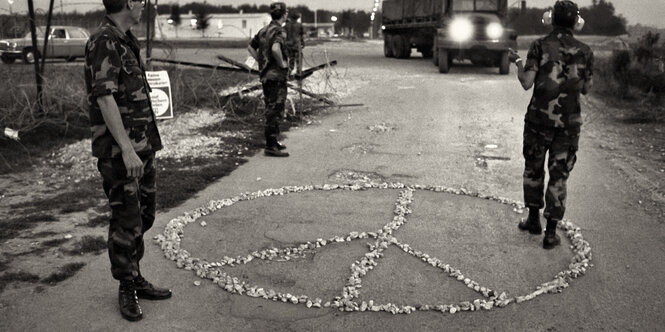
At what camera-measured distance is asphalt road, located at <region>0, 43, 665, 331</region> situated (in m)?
3.59

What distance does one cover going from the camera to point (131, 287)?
3.59 meters

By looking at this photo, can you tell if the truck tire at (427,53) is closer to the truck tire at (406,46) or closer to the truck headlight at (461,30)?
the truck tire at (406,46)

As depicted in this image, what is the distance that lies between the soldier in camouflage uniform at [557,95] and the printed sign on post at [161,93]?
5091mm

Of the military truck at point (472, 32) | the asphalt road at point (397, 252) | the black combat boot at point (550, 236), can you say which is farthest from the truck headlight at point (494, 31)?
the black combat boot at point (550, 236)

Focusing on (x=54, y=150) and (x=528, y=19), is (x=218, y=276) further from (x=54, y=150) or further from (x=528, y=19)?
(x=528, y=19)

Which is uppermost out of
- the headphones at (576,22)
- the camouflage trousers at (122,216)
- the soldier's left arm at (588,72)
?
the headphones at (576,22)

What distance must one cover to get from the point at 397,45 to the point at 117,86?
26452mm

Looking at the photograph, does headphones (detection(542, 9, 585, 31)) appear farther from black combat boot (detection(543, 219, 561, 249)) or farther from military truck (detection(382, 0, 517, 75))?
military truck (detection(382, 0, 517, 75))

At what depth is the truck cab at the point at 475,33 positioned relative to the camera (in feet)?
62.8

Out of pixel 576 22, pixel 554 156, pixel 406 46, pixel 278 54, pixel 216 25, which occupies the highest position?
pixel 216 25

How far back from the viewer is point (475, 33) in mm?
19172

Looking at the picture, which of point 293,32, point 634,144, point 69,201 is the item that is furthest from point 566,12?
point 293,32

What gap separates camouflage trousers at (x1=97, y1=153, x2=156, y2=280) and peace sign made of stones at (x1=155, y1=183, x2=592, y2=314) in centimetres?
70

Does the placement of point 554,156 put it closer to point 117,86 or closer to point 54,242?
point 117,86
